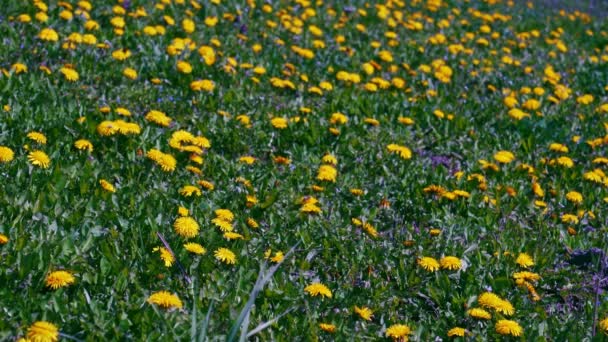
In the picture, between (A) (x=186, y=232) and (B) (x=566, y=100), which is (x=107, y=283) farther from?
(B) (x=566, y=100)

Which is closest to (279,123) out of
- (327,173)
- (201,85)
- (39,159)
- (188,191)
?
(201,85)

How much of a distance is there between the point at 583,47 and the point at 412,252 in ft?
24.9

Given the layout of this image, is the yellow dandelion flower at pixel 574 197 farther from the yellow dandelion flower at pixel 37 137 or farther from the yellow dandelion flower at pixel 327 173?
the yellow dandelion flower at pixel 37 137

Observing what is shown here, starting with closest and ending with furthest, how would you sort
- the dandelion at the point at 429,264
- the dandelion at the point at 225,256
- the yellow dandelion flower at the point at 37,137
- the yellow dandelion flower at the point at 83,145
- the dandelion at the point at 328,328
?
the dandelion at the point at 328,328, the dandelion at the point at 225,256, the dandelion at the point at 429,264, the yellow dandelion flower at the point at 37,137, the yellow dandelion flower at the point at 83,145

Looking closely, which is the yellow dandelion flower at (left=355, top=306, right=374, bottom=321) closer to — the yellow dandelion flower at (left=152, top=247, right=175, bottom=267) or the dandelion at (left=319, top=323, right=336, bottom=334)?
the dandelion at (left=319, top=323, right=336, bottom=334)

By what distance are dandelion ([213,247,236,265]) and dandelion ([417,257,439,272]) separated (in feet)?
3.48

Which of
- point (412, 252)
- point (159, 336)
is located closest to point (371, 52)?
point (412, 252)

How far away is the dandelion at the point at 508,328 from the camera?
3869 mm

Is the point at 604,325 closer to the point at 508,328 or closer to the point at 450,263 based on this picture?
the point at 508,328

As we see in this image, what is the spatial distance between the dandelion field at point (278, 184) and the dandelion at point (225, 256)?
17mm

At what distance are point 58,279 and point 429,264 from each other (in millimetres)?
1987

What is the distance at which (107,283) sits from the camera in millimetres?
3789

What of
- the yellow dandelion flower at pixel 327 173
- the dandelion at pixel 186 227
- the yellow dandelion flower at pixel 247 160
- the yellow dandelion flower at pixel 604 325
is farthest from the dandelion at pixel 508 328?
the yellow dandelion flower at pixel 247 160

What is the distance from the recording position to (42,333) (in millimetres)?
3047
